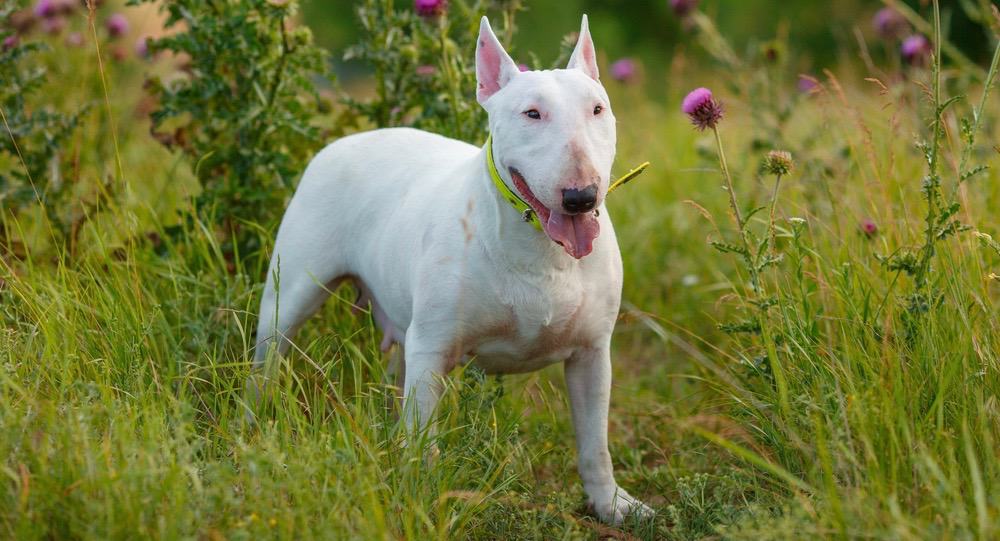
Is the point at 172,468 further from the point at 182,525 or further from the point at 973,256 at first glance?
the point at 973,256

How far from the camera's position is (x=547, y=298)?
10.4ft

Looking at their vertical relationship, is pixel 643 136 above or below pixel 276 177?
below

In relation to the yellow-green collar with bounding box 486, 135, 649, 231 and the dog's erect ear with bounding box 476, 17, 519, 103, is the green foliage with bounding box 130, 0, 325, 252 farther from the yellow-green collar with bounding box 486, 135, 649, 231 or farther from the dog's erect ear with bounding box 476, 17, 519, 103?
the yellow-green collar with bounding box 486, 135, 649, 231

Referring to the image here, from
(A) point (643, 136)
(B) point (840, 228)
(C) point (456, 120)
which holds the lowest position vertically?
(A) point (643, 136)

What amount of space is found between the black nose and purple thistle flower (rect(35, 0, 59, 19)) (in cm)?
392

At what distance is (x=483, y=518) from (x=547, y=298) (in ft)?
2.18

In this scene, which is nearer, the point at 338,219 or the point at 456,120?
the point at 338,219

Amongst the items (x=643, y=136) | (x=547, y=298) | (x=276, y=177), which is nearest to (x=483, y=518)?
(x=547, y=298)

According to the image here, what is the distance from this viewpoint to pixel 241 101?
14.9 feet

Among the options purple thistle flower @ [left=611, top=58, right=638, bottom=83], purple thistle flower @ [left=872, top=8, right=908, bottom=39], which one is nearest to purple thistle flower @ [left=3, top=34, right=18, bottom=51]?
purple thistle flower @ [left=611, top=58, right=638, bottom=83]

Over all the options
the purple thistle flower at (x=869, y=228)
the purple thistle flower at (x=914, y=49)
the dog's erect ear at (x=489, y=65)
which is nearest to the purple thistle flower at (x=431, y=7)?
the dog's erect ear at (x=489, y=65)

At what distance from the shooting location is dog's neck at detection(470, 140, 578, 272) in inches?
124

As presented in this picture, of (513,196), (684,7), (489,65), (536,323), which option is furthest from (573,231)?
(684,7)

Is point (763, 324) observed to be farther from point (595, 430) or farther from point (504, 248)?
point (504, 248)
